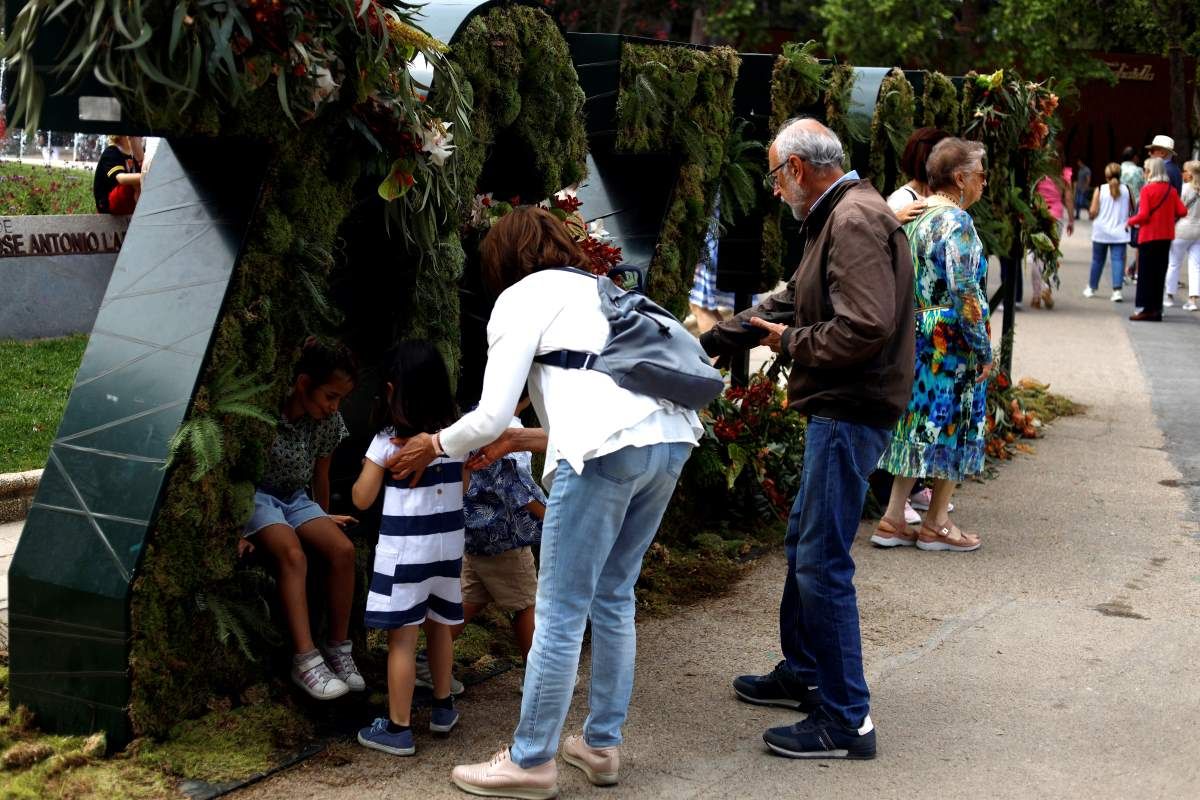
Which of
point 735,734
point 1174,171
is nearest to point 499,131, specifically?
point 735,734

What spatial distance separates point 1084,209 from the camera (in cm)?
3347

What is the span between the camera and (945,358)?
6414 millimetres

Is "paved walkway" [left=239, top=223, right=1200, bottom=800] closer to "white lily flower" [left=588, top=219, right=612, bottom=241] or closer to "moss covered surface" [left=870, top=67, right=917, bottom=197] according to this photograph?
"white lily flower" [left=588, top=219, right=612, bottom=241]

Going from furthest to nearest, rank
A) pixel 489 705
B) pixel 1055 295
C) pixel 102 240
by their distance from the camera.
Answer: pixel 1055 295 → pixel 102 240 → pixel 489 705

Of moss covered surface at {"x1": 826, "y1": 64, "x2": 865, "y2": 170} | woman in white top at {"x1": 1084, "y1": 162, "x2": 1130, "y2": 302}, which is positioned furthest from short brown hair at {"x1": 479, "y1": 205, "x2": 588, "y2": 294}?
woman in white top at {"x1": 1084, "y1": 162, "x2": 1130, "y2": 302}

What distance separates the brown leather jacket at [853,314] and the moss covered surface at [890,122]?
359 centimetres

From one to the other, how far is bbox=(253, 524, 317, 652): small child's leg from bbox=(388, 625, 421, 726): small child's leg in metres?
0.34

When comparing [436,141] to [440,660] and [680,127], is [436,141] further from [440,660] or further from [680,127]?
[680,127]

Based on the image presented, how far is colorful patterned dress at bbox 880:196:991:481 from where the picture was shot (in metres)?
6.19

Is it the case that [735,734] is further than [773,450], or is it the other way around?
[773,450]

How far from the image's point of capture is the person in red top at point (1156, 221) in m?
15.0

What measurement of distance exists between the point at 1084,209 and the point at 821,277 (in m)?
31.5

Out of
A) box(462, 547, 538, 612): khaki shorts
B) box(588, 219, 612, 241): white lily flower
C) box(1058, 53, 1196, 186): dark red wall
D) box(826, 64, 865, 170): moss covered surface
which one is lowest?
box(462, 547, 538, 612): khaki shorts

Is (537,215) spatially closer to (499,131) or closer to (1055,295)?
(499,131)
